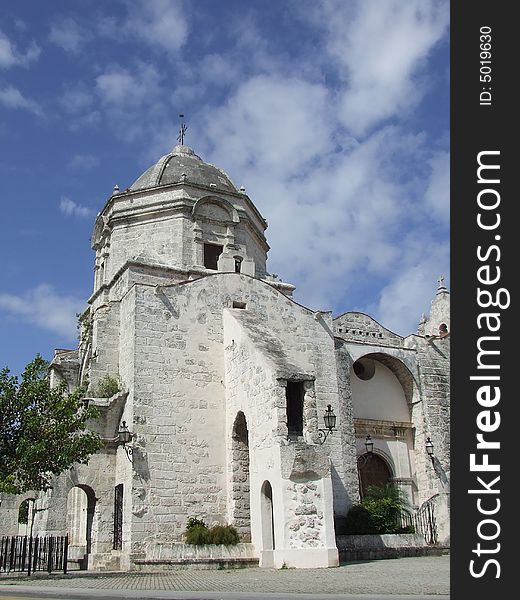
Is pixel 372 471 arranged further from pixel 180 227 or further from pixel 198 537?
pixel 180 227

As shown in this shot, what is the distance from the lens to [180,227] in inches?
898

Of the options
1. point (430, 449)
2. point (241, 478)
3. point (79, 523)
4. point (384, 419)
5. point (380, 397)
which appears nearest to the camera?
point (241, 478)

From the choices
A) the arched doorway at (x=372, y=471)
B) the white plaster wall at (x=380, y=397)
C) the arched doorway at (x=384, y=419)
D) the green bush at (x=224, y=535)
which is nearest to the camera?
the green bush at (x=224, y=535)

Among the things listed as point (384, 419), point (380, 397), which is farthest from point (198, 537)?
point (380, 397)

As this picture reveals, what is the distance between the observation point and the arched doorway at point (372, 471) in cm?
2169

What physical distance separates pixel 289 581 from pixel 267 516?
15.5 ft

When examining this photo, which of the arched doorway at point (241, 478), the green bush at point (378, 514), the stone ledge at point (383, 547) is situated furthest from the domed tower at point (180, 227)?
the stone ledge at point (383, 547)

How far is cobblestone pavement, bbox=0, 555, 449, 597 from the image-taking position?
905 cm

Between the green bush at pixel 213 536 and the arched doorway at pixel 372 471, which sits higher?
the arched doorway at pixel 372 471

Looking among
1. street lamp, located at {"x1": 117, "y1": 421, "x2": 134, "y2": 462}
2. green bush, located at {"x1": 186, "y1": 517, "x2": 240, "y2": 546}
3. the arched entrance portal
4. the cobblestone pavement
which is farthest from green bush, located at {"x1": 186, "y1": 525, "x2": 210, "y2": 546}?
the arched entrance portal

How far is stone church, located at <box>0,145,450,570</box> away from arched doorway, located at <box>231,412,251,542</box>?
0.10 feet

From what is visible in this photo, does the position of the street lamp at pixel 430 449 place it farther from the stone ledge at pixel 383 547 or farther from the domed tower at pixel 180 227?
the domed tower at pixel 180 227

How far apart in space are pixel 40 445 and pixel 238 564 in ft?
17.0

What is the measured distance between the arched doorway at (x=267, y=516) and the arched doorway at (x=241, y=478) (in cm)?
175
